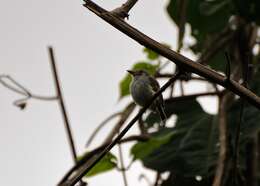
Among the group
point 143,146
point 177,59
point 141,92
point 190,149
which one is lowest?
point 177,59

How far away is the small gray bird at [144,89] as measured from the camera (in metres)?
3.78

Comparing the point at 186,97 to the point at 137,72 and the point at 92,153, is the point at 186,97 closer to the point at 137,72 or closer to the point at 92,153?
the point at 137,72

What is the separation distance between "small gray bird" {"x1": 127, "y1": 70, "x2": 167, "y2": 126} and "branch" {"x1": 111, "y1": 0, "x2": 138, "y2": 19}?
2.03m

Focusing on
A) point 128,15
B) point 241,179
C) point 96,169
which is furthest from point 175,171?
point 128,15

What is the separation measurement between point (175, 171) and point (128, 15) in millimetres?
2154

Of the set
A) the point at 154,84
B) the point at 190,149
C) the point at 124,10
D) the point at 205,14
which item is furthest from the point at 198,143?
the point at 124,10

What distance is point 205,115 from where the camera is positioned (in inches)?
161

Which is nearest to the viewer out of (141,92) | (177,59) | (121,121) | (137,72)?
(177,59)

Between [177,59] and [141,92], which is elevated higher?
[141,92]

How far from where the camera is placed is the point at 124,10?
1620mm

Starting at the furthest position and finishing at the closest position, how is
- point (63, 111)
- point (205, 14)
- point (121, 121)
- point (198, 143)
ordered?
point (205, 14), point (198, 143), point (121, 121), point (63, 111)

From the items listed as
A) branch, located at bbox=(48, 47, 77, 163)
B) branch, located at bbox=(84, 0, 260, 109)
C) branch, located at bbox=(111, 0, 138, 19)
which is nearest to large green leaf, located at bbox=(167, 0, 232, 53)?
branch, located at bbox=(48, 47, 77, 163)

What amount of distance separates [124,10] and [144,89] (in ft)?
7.73

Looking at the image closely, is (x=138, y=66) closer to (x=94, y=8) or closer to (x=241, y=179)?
(x=241, y=179)
